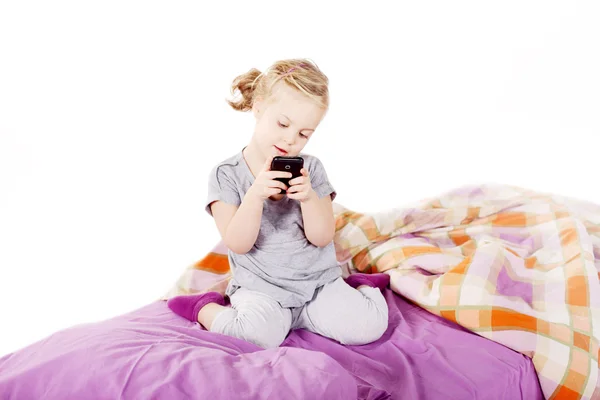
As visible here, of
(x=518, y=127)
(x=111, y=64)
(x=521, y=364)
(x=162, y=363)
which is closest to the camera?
(x=162, y=363)

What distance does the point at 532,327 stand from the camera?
1551 millimetres

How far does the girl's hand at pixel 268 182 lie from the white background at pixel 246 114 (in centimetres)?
109

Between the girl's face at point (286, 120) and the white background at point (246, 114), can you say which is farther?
the white background at point (246, 114)

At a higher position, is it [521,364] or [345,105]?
[345,105]

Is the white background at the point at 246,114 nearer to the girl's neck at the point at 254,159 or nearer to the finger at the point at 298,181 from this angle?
Answer: the girl's neck at the point at 254,159

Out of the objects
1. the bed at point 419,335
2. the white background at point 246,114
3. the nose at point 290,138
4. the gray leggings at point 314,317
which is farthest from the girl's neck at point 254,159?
the white background at point 246,114

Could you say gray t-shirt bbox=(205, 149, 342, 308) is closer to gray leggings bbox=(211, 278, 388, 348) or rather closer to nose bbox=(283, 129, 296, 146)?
gray leggings bbox=(211, 278, 388, 348)

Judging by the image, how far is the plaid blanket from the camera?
152cm

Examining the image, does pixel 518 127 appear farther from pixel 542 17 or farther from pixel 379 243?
pixel 379 243

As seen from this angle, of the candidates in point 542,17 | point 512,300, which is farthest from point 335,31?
point 512,300

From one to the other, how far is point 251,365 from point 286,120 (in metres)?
0.57

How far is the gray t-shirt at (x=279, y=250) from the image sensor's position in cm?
161

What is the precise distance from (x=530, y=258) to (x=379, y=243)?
45cm

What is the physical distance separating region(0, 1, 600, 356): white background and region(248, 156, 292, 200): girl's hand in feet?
3.57
